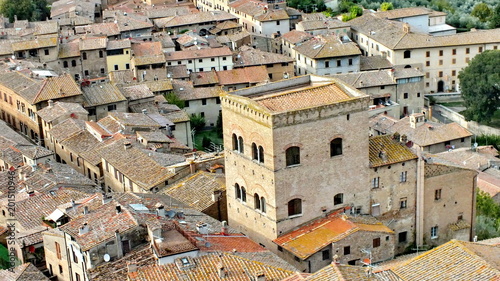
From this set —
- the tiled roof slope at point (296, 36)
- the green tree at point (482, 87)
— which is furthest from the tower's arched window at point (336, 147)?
the tiled roof slope at point (296, 36)

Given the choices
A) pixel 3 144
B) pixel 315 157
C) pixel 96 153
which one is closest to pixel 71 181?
pixel 96 153

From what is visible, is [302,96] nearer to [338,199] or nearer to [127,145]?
[338,199]

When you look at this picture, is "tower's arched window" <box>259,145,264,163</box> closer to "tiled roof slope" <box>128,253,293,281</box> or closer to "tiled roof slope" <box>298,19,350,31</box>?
"tiled roof slope" <box>128,253,293,281</box>

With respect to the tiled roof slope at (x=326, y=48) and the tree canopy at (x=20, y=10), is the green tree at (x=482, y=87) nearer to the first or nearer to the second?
the tiled roof slope at (x=326, y=48)

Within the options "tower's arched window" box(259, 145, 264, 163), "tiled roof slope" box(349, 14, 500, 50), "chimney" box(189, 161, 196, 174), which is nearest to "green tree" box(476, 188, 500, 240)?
"tower's arched window" box(259, 145, 264, 163)

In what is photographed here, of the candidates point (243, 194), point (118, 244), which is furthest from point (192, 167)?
point (118, 244)
